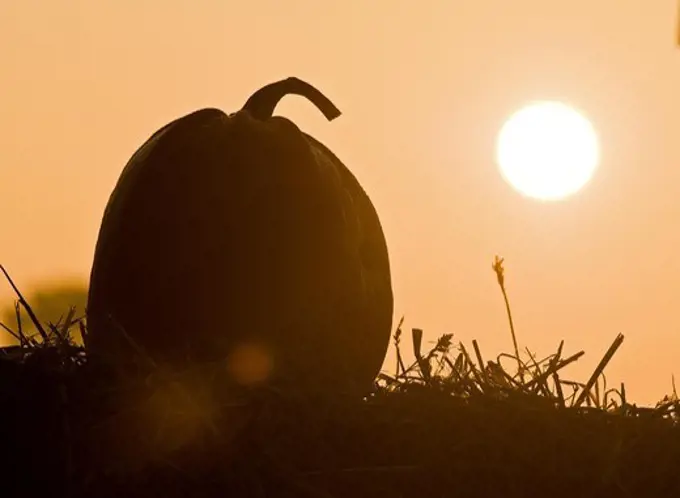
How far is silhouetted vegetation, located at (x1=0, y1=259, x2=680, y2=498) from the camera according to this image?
2598mm

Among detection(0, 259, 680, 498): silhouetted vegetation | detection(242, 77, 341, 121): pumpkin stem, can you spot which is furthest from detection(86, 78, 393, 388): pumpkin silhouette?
detection(0, 259, 680, 498): silhouetted vegetation

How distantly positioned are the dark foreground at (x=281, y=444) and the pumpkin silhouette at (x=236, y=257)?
1.95 ft

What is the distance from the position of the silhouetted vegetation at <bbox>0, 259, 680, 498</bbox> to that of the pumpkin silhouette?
23.1 inches

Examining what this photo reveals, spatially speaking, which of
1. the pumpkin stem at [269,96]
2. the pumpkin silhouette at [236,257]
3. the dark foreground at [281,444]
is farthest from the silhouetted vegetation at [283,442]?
the pumpkin stem at [269,96]

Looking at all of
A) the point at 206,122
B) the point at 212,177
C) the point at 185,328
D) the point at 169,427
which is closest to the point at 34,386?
the point at 169,427

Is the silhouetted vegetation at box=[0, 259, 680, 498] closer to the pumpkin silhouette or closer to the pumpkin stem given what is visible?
the pumpkin silhouette

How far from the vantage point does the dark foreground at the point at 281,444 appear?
8.52ft

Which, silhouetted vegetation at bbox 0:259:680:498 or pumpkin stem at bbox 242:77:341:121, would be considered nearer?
silhouetted vegetation at bbox 0:259:680:498

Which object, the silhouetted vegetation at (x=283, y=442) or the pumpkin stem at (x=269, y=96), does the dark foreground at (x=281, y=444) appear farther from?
the pumpkin stem at (x=269, y=96)

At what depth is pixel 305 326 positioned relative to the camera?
364 centimetres

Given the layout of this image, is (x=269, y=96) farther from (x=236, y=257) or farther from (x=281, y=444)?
(x=281, y=444)

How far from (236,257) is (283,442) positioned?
0.99m

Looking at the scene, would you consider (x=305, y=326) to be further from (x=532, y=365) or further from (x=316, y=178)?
(x=532, y=365)

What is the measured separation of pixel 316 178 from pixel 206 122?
0.47 m
